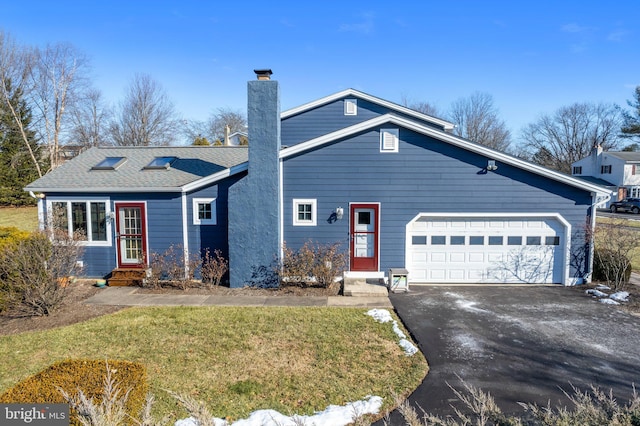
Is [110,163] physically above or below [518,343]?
above

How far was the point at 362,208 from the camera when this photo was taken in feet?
35.8

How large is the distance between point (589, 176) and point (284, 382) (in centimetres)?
5206

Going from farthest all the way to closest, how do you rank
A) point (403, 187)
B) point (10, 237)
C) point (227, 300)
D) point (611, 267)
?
point (403, 187)
point (611, 267)
point (227, 300)
point (10, 237)

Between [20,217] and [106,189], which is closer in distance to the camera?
[106,189]

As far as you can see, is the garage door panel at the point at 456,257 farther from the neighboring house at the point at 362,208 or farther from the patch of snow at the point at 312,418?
the patch of snow at the point at 312,418

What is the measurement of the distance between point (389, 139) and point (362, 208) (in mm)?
2149

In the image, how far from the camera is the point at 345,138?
1073 centimetres

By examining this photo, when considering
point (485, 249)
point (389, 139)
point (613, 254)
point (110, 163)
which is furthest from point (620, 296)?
point (110, 163)

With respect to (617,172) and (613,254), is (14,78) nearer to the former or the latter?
(613,254)

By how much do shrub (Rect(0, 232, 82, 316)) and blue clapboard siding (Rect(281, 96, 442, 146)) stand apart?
10374 mm

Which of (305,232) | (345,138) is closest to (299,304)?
(305,232)

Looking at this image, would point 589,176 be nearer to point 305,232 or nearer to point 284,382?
point 305,232

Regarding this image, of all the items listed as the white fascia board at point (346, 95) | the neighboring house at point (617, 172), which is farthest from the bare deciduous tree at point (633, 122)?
the white fascia board at point (346, 95)

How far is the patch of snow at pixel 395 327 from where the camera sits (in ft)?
21.7
